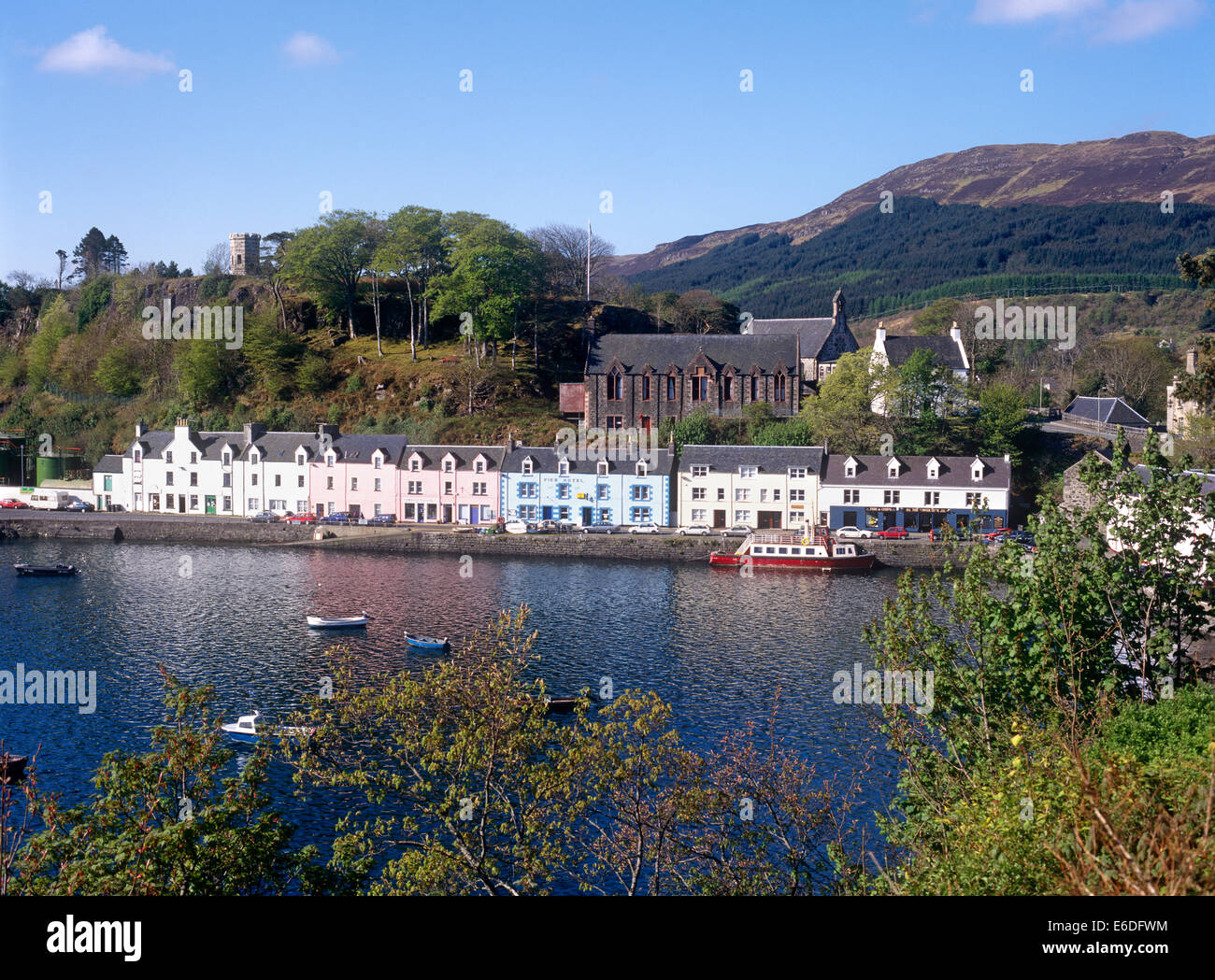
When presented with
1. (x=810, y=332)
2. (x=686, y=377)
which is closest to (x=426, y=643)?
(x=686, y=377)

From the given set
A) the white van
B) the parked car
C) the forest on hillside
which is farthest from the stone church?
the forest on hillside

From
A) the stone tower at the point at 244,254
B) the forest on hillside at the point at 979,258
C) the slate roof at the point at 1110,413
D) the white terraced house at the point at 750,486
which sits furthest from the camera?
the forest on hillside at the point at 979,258

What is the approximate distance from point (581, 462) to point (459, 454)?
7.39 m

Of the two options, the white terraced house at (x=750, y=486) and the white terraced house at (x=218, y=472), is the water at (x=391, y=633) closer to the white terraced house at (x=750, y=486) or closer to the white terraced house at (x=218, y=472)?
the white terraced house at (x=750, y=486)

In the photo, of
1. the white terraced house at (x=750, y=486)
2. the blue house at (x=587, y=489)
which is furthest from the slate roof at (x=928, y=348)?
the blue house at (x=587, y=489)

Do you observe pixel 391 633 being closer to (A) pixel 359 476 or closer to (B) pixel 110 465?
(A) pixel 359 476

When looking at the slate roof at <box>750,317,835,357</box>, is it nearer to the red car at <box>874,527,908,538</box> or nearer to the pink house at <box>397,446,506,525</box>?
the red car at <box>874,527,908,538</box>

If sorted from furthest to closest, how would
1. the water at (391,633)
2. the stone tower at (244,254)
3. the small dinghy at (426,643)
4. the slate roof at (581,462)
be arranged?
1. the stone tower at (244,254)
2. the slate roof at (581,462)
3. the small dinghy at (426,643)
4. the water at (391,633)

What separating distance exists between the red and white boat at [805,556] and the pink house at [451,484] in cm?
1492

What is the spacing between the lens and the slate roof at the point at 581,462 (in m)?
57.0

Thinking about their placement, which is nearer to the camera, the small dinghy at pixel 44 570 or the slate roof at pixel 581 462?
the small dinghy at pixel 44 570

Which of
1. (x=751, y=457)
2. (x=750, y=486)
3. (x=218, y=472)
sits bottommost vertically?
(x=750, y=486)

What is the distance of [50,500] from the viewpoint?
65.2 meters
